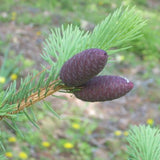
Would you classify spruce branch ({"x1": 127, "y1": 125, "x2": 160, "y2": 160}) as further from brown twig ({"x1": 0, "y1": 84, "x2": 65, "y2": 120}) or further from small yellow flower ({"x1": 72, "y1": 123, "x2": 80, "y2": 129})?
small yellow flower ({"x1": 72, "y1": 123, "x2": 80, "y2": 129})

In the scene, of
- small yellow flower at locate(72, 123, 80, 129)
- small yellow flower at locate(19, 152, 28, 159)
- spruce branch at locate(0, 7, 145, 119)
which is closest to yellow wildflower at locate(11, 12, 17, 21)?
small yellow flower at locate(72, 123, 80, 129)

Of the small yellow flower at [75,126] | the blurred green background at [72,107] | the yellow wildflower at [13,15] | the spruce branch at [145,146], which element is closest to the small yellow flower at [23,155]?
the blurred green background at [72,107]

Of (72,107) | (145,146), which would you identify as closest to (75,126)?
(72,107)

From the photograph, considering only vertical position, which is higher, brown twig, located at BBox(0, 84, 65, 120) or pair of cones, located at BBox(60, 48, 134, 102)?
pair of cones, located at BBox(60, 48, 134, 102)

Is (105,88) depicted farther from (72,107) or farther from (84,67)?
(72,107)

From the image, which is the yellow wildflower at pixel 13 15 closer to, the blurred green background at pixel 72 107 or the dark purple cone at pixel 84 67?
the blurred green background at pixel 72 107

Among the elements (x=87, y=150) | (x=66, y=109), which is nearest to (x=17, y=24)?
(x=66, y=109)

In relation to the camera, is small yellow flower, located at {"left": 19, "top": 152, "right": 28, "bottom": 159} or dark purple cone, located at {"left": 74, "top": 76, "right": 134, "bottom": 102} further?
small yellow flower, located at {"left": 19, "top": 152, "right": 28, "bottom": 159}

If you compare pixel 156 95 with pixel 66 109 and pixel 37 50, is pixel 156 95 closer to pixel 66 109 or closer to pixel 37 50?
pixel 66 109
